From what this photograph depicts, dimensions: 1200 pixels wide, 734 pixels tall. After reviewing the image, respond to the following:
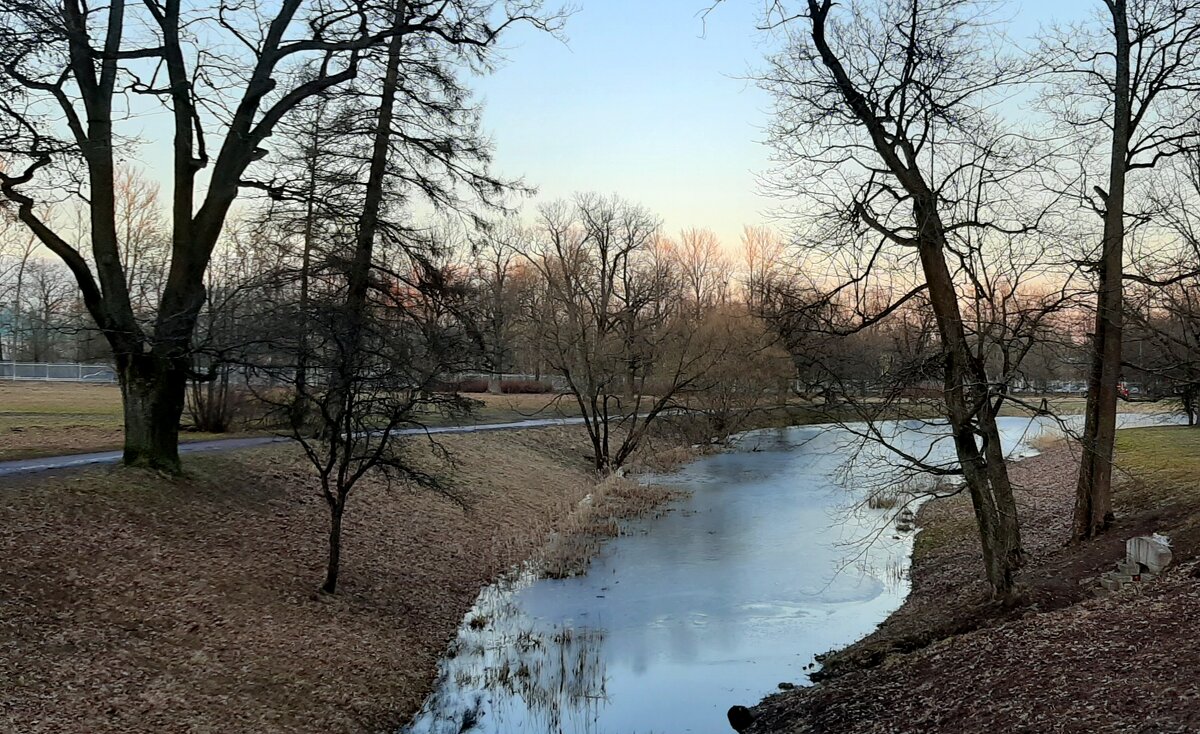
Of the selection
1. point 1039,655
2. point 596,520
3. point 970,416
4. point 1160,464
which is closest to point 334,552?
point 970,416

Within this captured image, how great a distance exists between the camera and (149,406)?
13383mm

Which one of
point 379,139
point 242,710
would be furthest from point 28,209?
point 242,710

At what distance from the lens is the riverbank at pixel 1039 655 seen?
6082mm

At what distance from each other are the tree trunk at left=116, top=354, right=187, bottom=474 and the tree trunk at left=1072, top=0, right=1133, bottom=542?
14310mm

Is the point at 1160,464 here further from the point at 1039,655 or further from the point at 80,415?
the point at 80,415

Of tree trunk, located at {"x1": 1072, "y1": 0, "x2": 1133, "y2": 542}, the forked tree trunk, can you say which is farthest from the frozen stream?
tree trunk, located at {"x1": 1072, "y1": 0, "x2": 1133, "y2": 542}

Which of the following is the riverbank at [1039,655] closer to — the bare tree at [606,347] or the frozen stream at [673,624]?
the frozen stream at [673,624]

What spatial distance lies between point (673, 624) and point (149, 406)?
9463mm

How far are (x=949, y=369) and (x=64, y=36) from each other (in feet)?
43.8

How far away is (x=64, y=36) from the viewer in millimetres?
11695

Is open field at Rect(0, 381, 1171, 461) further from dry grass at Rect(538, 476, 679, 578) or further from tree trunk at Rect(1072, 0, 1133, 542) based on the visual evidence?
dry grass at Rect(538, 476, 679, 578)

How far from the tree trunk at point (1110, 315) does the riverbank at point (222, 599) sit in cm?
944

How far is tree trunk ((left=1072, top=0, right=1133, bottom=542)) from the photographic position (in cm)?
1114

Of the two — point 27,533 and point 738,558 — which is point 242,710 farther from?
point 738,558
